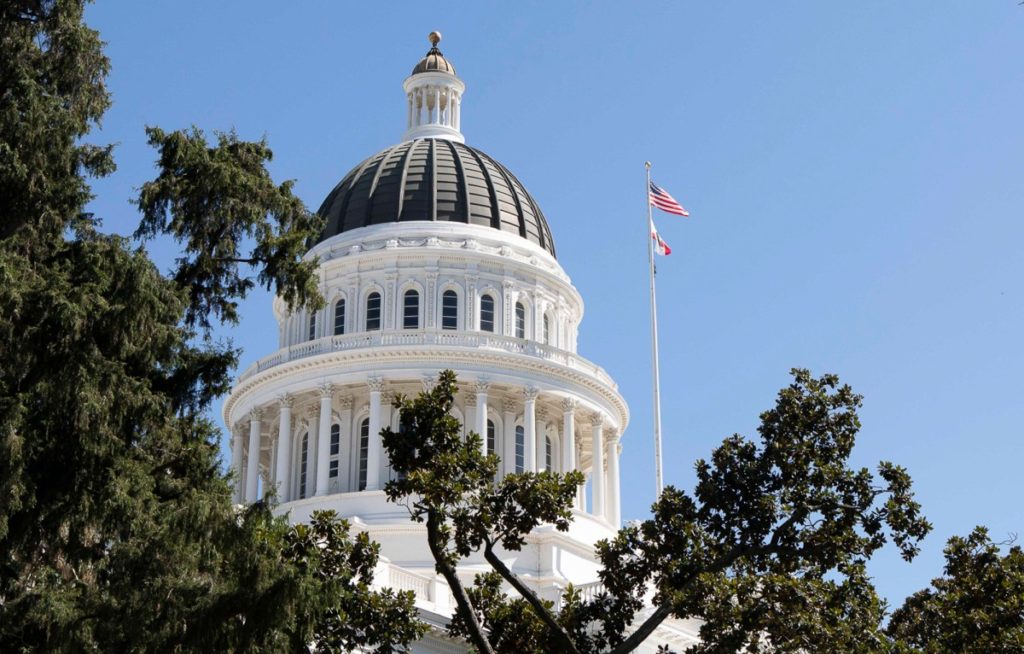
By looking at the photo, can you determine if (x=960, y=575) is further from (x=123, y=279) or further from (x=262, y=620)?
(x=123, y=279)

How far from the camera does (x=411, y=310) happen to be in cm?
6744

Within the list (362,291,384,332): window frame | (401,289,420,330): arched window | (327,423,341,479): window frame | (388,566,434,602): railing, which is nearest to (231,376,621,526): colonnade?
(327,423,341,479): window frame

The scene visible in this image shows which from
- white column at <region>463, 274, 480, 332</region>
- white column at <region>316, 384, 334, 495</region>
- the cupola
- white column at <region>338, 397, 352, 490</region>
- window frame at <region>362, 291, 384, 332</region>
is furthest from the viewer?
the cupola

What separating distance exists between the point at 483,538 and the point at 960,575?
905cm

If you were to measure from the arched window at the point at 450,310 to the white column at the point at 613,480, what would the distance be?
24.9 ft

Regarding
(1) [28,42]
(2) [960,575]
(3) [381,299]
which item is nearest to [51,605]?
(1) [28,42]

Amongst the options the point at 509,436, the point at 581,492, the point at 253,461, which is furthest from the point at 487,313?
the point at 253,461

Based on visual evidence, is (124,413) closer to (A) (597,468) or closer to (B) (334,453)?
(B) (334,453)

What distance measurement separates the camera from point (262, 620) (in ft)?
87.0

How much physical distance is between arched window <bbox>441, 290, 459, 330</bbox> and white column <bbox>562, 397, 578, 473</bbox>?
5.18m

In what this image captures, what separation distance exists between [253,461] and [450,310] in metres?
9.52

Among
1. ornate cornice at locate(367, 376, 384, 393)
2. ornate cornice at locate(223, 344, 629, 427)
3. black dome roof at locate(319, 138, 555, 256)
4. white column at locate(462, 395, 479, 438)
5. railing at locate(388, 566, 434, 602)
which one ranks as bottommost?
railing at locate(388, 566, 434, 602)

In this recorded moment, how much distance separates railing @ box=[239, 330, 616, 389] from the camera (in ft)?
212

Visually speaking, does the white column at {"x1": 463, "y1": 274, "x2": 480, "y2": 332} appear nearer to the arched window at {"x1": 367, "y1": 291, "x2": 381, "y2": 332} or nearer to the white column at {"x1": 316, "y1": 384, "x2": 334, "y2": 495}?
the arched window at {"x1": 367, "y1": 291, "x2": 381, "y2": 332}
